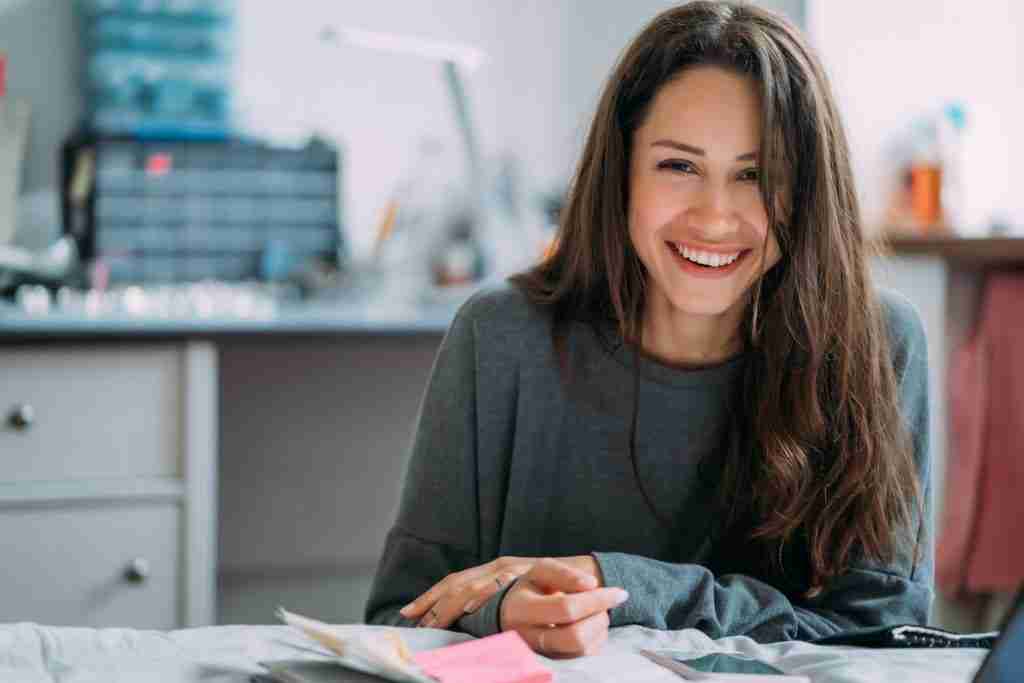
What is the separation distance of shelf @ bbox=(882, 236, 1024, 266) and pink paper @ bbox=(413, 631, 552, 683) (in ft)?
5.26

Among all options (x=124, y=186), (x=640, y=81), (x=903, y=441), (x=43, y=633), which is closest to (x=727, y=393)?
(x=903, y=441)

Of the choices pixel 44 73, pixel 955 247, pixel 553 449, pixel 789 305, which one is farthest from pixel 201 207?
pixel 789 305

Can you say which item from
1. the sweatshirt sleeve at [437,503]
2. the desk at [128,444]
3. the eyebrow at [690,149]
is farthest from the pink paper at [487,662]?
the desk at [128,444]

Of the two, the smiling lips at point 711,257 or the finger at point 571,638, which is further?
the smiling lips at point 711,257

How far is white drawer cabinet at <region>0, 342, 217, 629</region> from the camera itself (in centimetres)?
199

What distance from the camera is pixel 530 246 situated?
2.68 metres

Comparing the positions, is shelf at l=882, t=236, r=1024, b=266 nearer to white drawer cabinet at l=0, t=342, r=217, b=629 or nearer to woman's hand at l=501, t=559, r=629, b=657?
white drawer cabinet at l=0, t=342, r=217, b=629

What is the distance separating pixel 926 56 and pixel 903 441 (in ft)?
4.62

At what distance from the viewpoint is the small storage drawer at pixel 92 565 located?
6.53ft

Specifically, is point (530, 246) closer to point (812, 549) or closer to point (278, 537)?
point (278, 537)

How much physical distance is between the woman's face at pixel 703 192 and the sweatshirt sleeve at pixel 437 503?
0.20 meters

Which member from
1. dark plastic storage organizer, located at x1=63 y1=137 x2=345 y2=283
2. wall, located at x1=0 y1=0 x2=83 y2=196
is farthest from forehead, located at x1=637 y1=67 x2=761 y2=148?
wall, located at x1=0 y1=0 x2=83 y2=196

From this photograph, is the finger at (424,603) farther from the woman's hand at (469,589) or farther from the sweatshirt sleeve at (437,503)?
the sweatshirt sleeve at (437,503)

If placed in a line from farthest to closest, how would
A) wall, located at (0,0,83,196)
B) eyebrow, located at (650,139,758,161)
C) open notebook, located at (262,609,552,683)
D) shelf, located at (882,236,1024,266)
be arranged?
wall, located at (0,0,83,196)
shelf, located at (882,236,1024,266)
eyebrow, located at (650,139,758,161)
open notebook, located at (262,609,552,683)
